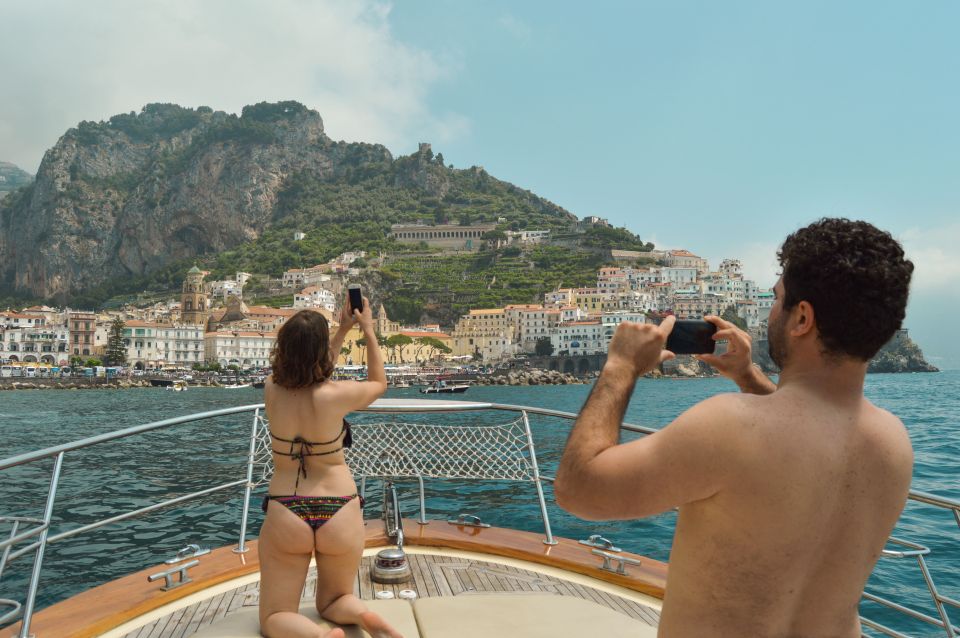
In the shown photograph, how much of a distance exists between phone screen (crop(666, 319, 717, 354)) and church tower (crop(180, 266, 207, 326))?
92.0 meters

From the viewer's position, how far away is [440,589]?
2916mm

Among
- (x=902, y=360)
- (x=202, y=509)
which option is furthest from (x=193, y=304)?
(x=902, y=360)

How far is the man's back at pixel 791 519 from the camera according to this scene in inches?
37.9

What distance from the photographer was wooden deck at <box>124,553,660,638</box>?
8.30ft

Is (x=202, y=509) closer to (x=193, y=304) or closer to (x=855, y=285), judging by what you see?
(x=855, y=285)

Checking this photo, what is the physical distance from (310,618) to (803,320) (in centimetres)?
193

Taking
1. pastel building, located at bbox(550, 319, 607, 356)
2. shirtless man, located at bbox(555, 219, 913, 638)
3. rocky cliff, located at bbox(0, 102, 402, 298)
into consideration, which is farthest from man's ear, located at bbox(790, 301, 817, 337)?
rocky cliff, located at bbox(0, 102, 402, 298)

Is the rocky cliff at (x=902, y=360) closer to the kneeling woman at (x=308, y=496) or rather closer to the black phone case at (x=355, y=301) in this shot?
the black phone case at (x=355, y=301)

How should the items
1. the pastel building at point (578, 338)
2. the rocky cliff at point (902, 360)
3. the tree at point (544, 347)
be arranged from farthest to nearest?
the rocky cliff at point (902, 360) → the tree at point (544, 347) → the pastel building at point (578, 338)

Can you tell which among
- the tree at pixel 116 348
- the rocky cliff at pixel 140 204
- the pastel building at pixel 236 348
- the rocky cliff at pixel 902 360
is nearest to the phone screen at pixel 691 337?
the pastel building at pixel 236 348

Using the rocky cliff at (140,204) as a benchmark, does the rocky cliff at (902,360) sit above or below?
below

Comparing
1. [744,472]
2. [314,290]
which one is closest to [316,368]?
[744,472]

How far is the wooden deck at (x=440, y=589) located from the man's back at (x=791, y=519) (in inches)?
61.6

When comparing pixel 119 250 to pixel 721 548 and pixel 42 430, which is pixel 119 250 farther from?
pixel 721 548
